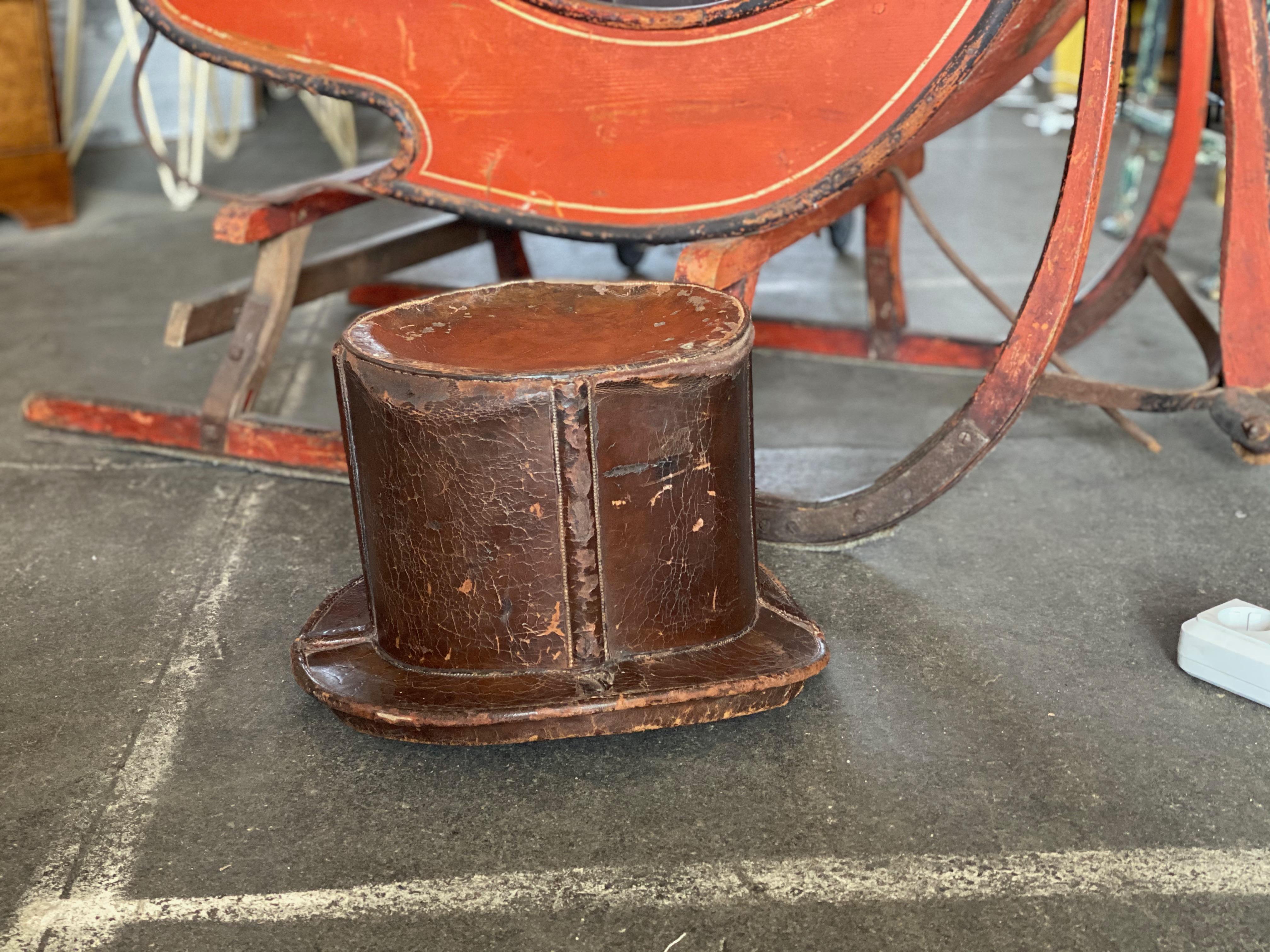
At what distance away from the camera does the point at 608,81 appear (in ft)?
5.88

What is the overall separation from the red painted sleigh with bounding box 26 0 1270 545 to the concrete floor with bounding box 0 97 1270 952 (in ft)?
0.75

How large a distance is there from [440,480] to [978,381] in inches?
64.1

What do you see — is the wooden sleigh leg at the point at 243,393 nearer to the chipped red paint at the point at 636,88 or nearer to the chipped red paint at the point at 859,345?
the chipped red paint at the point at 636,88

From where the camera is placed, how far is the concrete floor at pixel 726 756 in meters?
1.19

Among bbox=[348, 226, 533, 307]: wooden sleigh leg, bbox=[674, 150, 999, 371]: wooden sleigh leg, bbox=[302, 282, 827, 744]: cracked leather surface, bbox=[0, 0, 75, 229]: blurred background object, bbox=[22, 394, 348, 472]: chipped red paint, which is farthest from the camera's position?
bbox=[0, 0, 75, 229]: blurred background object

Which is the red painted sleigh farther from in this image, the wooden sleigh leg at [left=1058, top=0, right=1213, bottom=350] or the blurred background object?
the blurred background object

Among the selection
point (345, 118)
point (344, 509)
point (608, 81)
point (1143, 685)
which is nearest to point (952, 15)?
point (608, 81)

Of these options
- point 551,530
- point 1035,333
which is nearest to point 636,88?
point 1035,333

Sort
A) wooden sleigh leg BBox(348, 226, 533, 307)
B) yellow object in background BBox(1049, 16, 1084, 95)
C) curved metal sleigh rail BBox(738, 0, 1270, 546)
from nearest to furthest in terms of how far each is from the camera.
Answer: curved metal sleigh rail BBox(738, 0, 1270, 546), wooden sleigh leg BBox(348, 226, 533, 307), yellow object in background BBox(1049, 16, 1084, 95)

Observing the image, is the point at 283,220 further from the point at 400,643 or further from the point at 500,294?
the point at 400,643

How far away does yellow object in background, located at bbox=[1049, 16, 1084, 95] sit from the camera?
588 cm

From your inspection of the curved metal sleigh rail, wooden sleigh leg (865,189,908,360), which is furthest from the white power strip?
wooden sleigh leg (865,189,908,360)

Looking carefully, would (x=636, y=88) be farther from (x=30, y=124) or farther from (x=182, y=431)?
(x=30, y=124)

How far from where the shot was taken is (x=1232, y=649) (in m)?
1.51
